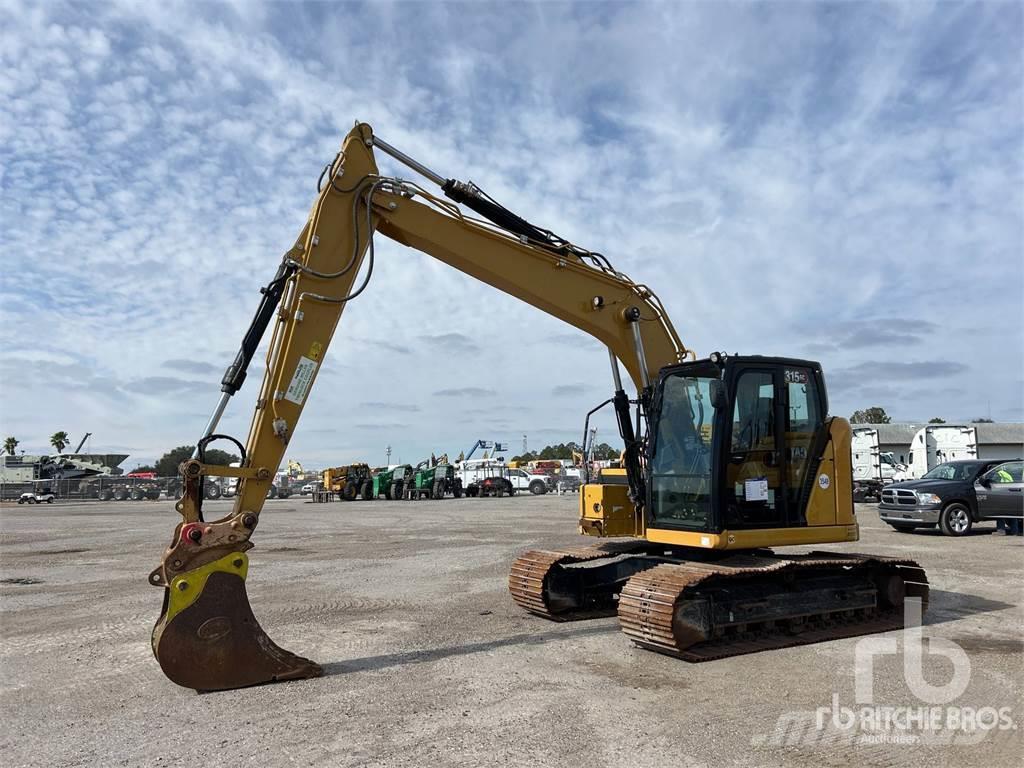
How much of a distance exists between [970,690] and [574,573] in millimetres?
4035

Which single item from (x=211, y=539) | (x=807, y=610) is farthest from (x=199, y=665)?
(x=807, y=610)

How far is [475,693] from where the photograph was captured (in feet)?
19.0

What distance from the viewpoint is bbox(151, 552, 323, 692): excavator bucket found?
18.8ft

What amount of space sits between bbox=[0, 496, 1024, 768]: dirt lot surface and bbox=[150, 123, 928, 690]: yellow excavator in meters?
0.40

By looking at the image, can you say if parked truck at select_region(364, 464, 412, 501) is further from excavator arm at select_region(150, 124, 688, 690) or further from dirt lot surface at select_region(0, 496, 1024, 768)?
excavator arm at select_region(150, 124, 688, 690)

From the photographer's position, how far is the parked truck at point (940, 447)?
3162cm

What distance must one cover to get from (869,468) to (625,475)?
2701cm

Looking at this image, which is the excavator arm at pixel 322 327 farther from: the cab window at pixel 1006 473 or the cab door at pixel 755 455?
the cab window at pixel 1006 473

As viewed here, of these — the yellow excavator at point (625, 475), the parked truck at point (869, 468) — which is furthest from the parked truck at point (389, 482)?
the yellow excavator at point (625, 475)

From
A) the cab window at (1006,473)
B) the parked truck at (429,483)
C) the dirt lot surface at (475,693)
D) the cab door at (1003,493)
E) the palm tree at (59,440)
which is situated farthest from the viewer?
the palm tree at (59,440)

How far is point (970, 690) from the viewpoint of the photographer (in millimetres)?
5852

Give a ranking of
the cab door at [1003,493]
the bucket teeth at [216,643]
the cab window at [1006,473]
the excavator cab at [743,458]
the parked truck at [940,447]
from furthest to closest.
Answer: the parked truck at [940,447] < the cab window at [1006,473] < the cab door at [1003,493] < the excavator cab at [743,458] < the bucket teeth at [216,643]

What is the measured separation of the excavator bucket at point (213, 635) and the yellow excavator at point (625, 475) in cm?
1

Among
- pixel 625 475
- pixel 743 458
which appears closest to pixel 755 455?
Answer: pixel 743 458
